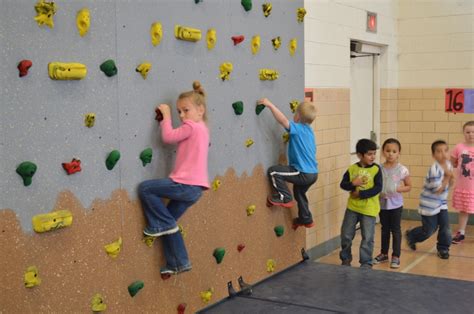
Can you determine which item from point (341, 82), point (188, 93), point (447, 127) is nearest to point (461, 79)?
point (447, 127)

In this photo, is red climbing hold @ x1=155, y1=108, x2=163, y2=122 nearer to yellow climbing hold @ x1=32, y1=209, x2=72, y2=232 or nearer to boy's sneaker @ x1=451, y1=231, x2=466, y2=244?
yellow climbing hold @ x1=32, y1=209, x2=72, y2=232

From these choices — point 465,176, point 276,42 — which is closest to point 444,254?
point 465,176

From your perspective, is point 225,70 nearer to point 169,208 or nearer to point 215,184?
point 215,184

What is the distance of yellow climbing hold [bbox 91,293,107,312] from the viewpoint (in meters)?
3.62

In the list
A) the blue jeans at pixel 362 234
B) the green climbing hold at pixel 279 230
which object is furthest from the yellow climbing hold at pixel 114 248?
the blue jeans at pixel 362 234

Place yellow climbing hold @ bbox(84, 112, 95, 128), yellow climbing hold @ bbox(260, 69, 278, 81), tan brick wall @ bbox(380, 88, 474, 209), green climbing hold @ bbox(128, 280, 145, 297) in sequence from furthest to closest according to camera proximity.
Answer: tan brick wall @ bbox(380, 88, 474, 209)
yellow climbing hold @ bbox(260, 69, 278, 81)
green climbing hold @ bbox(128, 280, 145, 297)
yellow climbing hold @ bbox(84, 112, 95, 128)

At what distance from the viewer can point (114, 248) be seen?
3723mm

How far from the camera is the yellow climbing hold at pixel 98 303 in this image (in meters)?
3.62

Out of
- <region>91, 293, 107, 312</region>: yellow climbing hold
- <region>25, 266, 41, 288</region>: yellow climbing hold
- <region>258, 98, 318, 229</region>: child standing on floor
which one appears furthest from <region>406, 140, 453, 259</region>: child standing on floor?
<region>25, 266, 41, 288</region>: yellow climbing hold

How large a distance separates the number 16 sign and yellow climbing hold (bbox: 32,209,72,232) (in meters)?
5.98

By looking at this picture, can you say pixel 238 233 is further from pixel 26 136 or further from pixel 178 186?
pixel 26 136

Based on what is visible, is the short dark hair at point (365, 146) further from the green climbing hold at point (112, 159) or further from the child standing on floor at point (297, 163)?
the green climbing hold at point (112, 159)

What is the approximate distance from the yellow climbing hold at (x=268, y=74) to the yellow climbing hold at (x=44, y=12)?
2.25m

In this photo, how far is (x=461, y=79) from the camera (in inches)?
312
